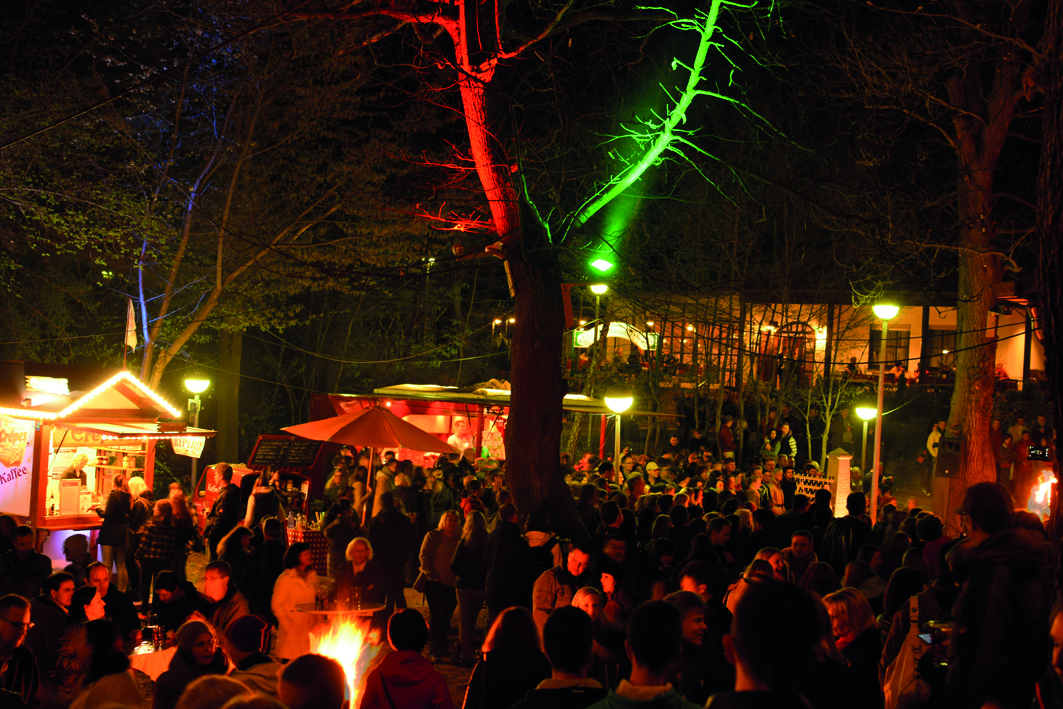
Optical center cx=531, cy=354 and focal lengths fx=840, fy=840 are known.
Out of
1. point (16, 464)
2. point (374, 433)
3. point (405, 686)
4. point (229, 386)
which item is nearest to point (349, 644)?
point (405, 686)

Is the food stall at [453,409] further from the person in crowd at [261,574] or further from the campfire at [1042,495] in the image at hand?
the person in crowd at [261,574]

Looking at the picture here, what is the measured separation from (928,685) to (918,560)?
8.89 feet

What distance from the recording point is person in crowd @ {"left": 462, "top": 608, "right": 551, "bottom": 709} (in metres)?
4.39

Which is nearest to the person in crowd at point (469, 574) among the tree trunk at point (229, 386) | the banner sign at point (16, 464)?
the banner sign at point (16, 464)

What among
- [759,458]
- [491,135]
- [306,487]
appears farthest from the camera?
[759,458]

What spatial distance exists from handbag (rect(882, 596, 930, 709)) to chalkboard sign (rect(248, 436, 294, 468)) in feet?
41.6

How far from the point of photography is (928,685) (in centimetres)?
437

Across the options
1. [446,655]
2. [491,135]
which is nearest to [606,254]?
[491,135]

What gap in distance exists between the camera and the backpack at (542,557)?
7.98 meters

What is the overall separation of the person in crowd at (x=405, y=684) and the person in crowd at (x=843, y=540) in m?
5.57

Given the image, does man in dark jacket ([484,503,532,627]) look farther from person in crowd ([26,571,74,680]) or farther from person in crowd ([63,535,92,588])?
person in crowd ([63,535,92,588])

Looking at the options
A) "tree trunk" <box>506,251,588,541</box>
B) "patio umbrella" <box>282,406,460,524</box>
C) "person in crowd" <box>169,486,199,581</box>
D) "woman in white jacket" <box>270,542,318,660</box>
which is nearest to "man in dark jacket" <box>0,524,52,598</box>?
"person in crowd" <box>169,486,199,581</box>

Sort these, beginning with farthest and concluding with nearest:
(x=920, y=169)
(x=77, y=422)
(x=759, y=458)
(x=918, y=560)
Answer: (x=759, y=458), (x=920, y=169), (x=77, y=422), (x=918, y=560)

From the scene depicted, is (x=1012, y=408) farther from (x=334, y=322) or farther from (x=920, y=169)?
(x=334, y=322)
